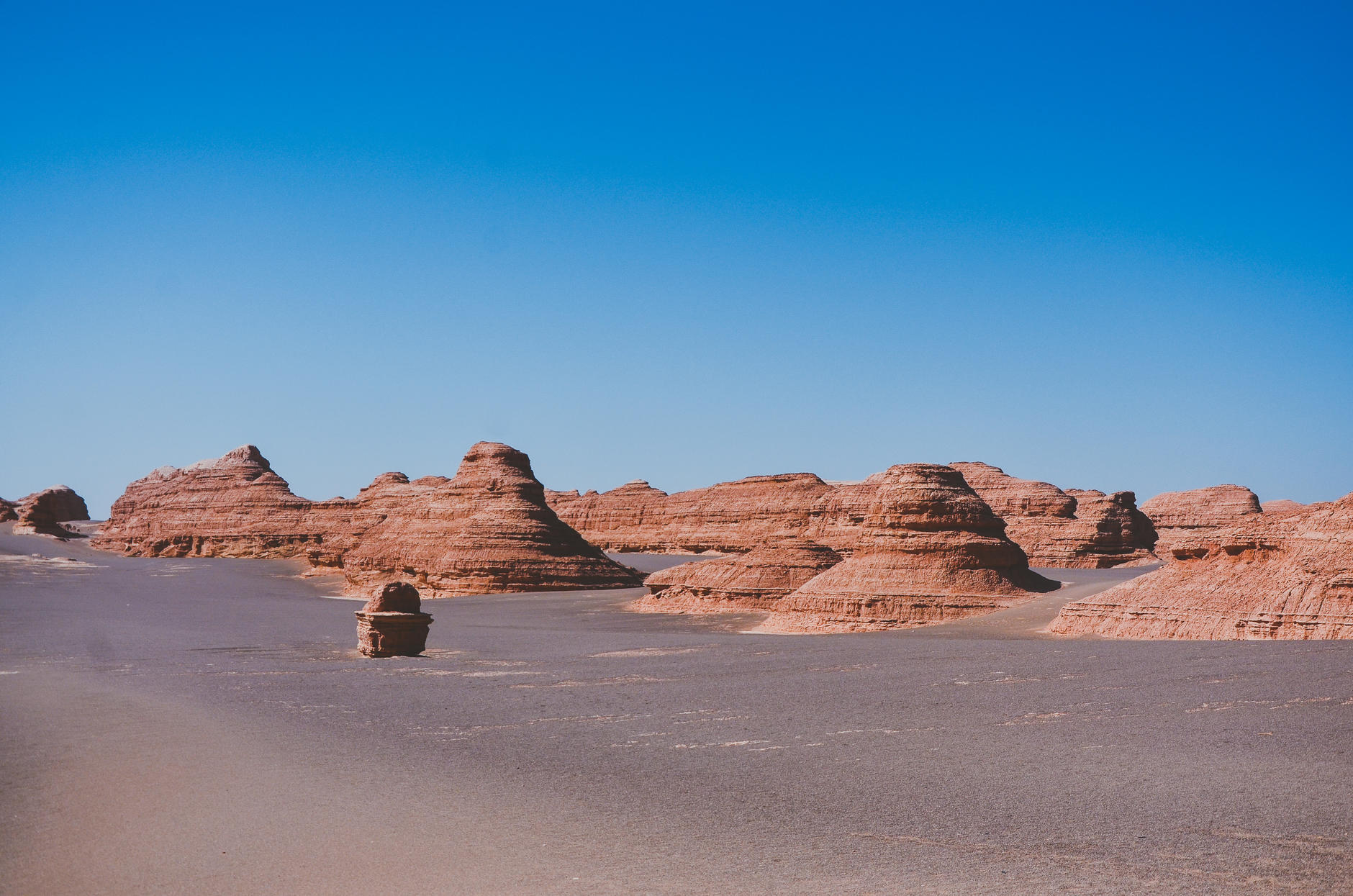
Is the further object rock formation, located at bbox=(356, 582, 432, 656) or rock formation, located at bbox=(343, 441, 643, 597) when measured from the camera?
rock formation, located at bbox=(343, 441, 643, 597)

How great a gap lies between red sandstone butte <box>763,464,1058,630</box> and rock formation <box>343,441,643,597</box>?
1707cm

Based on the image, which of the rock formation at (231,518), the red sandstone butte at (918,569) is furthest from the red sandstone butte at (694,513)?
the red sandstone butte at (918,569)

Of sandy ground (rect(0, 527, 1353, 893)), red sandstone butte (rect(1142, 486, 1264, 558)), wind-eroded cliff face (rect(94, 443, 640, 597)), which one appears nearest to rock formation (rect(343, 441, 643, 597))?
wind-eroded cliff face (rect(94, 443, 640, 597))

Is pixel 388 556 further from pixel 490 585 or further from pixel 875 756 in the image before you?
pixel 875 756

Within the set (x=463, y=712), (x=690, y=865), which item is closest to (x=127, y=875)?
(x=690, y=865)

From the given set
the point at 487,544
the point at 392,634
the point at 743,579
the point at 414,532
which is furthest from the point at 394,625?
the point at 414,532

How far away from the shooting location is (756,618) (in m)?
29.7

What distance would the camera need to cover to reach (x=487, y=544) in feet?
140

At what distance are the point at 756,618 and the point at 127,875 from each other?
24008 mm

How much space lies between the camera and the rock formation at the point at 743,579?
107 feet

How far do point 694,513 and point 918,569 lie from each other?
185 ft

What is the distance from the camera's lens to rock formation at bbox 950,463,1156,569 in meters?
55.1

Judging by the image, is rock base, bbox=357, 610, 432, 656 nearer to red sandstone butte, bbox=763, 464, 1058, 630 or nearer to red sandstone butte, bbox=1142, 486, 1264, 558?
red sandstone butte, bbox=763, 464, 1058, 630

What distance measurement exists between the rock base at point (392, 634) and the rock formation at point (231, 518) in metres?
46.5
